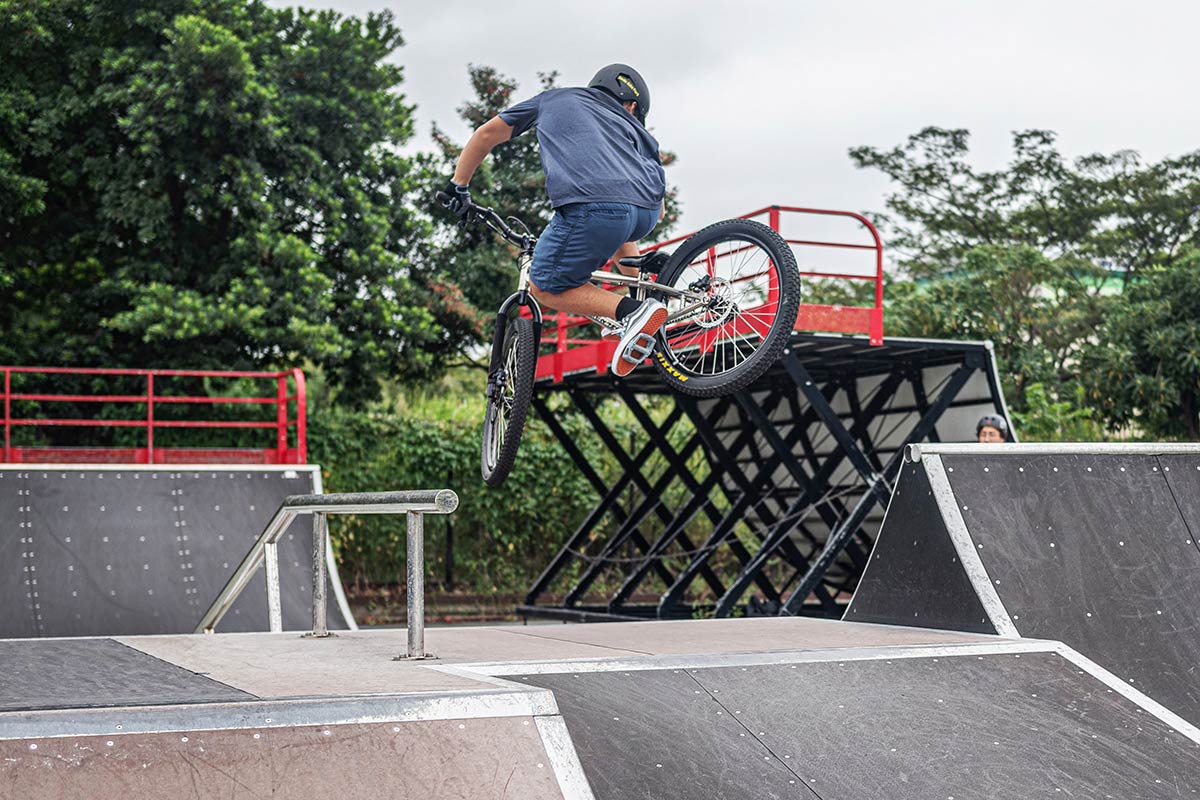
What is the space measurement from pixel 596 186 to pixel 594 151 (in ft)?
0.48

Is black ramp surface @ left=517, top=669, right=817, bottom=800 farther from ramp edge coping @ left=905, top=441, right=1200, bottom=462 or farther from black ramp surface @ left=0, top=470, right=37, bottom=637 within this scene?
black ramp surface @ left=0, top=470, right=37, bottom=637

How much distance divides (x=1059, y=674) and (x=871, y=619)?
1.57 m

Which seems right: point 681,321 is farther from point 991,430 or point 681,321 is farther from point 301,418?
point 301,418

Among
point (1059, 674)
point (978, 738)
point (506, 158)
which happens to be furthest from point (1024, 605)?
point (506, 158)

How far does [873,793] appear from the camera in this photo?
4.04 meters

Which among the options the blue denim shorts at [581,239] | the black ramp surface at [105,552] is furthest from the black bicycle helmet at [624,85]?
the black ramp surface at [105,552]

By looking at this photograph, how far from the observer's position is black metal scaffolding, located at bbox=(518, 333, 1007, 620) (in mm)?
10359

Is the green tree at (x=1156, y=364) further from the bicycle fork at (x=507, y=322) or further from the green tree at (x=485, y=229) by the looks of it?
the bicycle fork at (x=507, y=322)

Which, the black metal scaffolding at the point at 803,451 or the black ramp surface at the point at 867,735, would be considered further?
the black metal scaffolding at the point at 803,451

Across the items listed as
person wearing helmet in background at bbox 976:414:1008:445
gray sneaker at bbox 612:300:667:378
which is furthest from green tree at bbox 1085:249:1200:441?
gray sneaker at bbox 612:300:667:378

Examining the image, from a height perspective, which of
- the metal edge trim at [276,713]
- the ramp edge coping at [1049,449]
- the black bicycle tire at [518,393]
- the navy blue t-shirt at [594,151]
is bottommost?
the metal edge trim at [276,713]

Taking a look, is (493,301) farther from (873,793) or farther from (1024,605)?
(873,793)

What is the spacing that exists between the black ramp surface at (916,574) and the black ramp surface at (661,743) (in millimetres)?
1998

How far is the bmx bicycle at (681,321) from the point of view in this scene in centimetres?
509
